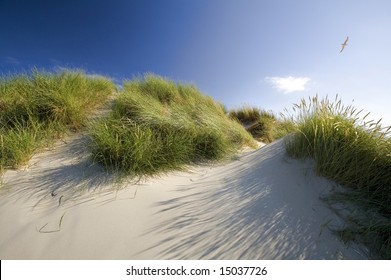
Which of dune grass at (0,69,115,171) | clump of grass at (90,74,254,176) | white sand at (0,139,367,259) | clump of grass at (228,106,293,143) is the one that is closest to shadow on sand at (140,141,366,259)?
white sand at (0,139,367,259)

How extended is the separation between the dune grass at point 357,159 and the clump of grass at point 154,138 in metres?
1.55

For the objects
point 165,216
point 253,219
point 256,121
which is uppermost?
point 256,121

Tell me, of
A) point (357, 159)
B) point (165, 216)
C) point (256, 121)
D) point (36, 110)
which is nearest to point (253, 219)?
point (165, 216)

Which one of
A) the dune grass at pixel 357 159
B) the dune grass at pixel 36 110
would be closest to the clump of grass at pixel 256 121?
the dune grass at pixel 357 159

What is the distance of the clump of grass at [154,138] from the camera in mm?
2498

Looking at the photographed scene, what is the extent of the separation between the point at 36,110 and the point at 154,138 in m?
2.20

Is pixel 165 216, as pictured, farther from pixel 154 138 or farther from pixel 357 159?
pixel 357 159

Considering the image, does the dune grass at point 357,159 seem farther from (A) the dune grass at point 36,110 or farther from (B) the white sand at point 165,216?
(A) the dune grass at point 36,110

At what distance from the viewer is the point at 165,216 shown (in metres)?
1.94

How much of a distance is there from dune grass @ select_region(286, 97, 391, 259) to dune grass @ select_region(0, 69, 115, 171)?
12.3 feet

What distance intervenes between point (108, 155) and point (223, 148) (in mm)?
2017
